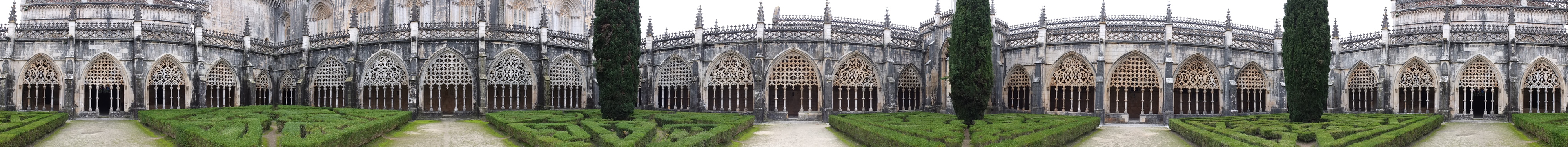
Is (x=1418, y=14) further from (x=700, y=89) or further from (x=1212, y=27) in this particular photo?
(x=700, y=89)

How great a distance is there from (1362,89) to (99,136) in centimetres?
3313

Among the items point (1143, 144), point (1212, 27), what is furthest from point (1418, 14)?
point (1143, 144)

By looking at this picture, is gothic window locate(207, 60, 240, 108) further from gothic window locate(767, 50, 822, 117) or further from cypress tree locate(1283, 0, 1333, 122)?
cypress tree locate(1283, 0, 1333, 122)

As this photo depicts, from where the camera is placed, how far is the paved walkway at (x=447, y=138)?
19.3 meters

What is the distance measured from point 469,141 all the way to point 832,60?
12364 millimetres

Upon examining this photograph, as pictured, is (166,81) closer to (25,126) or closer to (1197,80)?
(25,126)

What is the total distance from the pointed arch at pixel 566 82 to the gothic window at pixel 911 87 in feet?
31.3

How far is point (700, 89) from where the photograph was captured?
30688 mm

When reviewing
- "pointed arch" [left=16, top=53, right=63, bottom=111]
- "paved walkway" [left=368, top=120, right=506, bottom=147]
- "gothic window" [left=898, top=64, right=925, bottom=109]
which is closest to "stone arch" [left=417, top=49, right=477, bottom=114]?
"paved walkway" [left=368, top=120, right=506, bottom=147]

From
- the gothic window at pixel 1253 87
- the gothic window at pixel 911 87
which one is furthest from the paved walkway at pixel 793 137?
the gothic window at pixel 1253 87

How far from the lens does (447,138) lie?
20953 mm

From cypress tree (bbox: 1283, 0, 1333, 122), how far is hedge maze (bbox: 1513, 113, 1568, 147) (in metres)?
4.10

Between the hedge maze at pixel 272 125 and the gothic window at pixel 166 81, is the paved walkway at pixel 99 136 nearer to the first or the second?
the hedge maze at pixel 272 125

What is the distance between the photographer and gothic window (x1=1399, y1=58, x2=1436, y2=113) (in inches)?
1224
